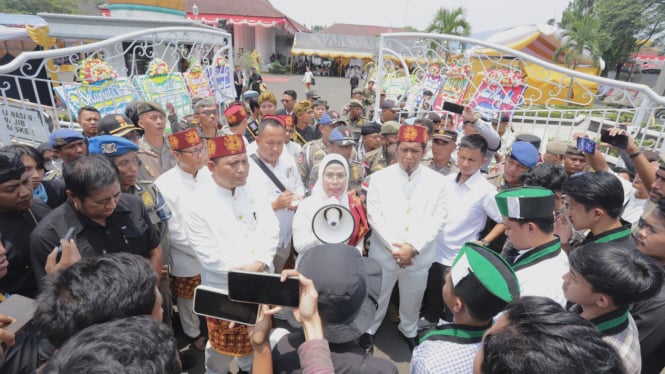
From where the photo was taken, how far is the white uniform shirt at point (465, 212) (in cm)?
302

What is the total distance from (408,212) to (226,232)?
1.59 m

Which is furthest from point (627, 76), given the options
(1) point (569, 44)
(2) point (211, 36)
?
(2) point (211, 36)

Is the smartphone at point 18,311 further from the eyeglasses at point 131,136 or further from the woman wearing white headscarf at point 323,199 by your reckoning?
the eyeglasses at point 131,136

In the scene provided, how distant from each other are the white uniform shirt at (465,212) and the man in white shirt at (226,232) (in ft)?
5.43

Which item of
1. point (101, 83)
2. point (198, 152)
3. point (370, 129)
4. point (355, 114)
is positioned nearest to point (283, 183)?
point (198, 152)

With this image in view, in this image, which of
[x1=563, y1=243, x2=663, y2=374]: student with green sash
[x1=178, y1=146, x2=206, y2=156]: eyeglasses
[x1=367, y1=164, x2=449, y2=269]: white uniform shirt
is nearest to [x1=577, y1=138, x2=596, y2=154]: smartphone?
[x1=367, y1=164, x2=449, y2=269]: white uniform shirt

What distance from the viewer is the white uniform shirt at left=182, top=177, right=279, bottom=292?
7.70 ft

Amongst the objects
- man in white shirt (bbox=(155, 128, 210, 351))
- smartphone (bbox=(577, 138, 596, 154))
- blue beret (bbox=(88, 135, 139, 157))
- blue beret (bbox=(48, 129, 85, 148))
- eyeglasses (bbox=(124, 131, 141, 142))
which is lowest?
man in white shirt (bbox=(155, 128, 210, 351))

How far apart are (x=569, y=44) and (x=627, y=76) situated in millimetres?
23920

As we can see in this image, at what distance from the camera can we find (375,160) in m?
4.19

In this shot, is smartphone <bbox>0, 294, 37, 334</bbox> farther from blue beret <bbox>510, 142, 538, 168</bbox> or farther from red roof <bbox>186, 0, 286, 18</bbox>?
red roof <bbox>186, 0, 286, 18</bbox>

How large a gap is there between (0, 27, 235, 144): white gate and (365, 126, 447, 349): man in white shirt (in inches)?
145

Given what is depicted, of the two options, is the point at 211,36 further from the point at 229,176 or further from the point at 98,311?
the point at 98,311

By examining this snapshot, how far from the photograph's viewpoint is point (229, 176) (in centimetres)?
243
